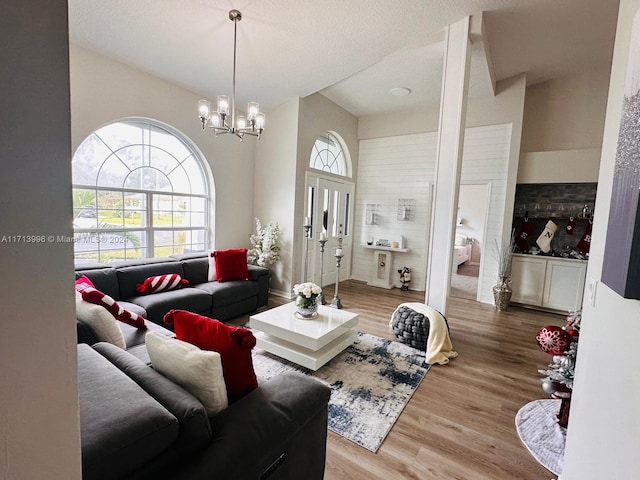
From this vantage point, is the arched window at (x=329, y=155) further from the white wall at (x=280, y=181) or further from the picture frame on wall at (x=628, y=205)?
the picture frame on wall at (x=628, y=205)

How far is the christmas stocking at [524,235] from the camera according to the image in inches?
190

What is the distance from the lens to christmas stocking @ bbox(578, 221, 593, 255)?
4395mm

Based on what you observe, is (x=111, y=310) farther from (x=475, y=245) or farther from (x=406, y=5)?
(x=475, y=245)

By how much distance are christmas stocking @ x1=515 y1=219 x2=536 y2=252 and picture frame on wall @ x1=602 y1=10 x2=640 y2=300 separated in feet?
15.0

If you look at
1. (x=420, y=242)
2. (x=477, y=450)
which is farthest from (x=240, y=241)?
(x=477, y=450)

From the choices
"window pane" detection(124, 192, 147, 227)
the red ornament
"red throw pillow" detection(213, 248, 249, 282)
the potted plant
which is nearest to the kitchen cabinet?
the potted plant

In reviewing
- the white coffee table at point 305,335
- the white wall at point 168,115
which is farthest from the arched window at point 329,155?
the white coffee table at point 305,335

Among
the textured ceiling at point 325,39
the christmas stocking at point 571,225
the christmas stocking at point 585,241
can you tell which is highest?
the textured ceiling at point 325,39

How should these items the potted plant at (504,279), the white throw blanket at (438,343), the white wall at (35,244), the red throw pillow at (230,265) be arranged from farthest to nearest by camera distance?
the potted plant at (504,279) < the red throw pillow at (230,265) < the white throw blanket at (438,343) < the white wall at (35,244)

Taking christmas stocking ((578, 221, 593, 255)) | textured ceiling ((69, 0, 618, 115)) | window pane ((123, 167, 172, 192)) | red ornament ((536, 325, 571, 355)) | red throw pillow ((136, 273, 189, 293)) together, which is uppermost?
textured ceiling ((69, 0, 618, 115))

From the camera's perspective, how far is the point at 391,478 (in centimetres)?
159

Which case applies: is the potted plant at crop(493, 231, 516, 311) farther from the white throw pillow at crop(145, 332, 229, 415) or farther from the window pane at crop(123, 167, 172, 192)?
Answer: the window pane at crop(123, 167, 172, 192)

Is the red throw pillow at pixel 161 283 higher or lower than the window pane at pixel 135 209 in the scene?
lower

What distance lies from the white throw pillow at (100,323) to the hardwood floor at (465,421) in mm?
1508
